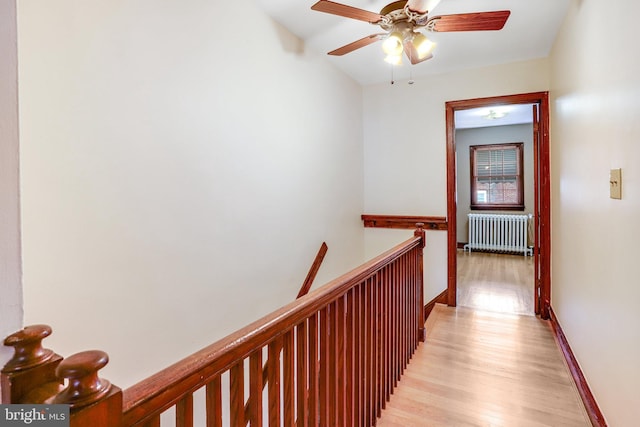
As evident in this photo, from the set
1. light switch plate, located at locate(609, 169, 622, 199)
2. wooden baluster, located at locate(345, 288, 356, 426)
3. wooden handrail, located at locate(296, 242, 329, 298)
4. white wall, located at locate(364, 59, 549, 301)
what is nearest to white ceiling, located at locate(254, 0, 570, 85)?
white wall, located at locate(364, 59, 549, 301)

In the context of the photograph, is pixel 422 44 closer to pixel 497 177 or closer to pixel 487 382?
pixel 487 382

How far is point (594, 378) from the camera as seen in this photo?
1766 mm

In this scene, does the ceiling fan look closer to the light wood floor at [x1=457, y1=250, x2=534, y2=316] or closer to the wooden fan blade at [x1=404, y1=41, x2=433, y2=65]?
the wooden fan blade at [x1=404, y1=41, x2=433, y2=65]

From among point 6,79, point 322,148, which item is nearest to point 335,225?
point 322,148

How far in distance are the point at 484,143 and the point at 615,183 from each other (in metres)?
5.81

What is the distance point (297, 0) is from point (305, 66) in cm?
68

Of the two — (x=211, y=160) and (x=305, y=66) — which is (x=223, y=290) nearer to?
(x=211, y=160)

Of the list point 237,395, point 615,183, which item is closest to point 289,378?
point 237,395

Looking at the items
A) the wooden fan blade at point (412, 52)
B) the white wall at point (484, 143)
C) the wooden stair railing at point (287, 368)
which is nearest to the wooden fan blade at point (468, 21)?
the wooden fan blade at point (412, 52)

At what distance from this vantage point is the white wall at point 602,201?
129 cm

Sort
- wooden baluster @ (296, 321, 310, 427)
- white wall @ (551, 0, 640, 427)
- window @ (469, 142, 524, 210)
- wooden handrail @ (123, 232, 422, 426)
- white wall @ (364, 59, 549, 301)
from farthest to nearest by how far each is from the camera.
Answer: window @ (469, 142, 524, 210)
white wall @ (364, 59, 549, 301)
white wall @ (551, 0, 640, 427)
wooden baluster @ (296, 321, 310, 427)
wooden handrail @ (123, 232, 422, 426)

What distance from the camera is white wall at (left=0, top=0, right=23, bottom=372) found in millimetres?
545

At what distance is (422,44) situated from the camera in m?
2.31

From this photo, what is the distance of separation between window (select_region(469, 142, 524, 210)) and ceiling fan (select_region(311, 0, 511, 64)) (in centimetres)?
507
